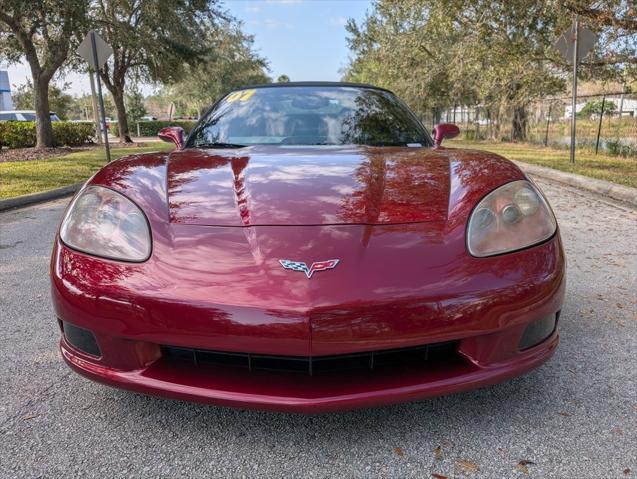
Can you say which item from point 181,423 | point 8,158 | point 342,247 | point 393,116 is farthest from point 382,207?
point 8,158

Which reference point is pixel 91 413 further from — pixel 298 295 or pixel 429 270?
pixel 429 270

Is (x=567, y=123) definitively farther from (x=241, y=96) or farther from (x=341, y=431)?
(x=341, y=431)

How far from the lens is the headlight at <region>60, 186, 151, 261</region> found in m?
1.59

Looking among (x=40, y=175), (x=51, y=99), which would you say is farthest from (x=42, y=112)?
(x=51, y=99)

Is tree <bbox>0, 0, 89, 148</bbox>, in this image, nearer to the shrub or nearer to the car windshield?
the shrub

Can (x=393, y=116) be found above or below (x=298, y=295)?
above

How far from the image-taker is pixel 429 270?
1463mm

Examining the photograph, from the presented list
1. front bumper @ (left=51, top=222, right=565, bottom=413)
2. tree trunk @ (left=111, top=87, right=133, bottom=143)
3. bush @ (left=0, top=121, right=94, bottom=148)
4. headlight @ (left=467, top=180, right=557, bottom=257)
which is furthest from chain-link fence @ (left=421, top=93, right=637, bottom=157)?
bush @ (left=0, top=121, right=94, bottom=148)

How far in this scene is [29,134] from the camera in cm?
1641

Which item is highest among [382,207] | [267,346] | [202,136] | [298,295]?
[202,136]

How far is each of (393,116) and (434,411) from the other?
184 centimetres

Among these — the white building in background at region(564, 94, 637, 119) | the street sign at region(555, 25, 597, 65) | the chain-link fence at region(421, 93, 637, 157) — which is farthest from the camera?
the chain-link fence at region(421, 93, 637, 157)

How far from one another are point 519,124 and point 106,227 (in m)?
20.7

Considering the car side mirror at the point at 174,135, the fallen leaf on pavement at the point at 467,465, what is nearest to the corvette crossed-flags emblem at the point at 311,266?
the fallen leaf on pavement at the point at 467,465
